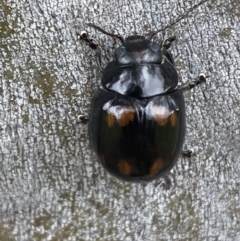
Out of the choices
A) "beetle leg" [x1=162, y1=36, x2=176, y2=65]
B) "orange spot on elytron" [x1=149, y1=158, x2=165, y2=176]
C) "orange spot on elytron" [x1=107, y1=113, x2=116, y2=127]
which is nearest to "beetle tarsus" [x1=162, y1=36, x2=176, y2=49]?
"beetle leg" [x1=162, y1=36, x2=176, y2=65]

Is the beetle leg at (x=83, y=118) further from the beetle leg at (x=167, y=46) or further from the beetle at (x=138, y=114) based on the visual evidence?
the beetle leg at (x=167, y=46)

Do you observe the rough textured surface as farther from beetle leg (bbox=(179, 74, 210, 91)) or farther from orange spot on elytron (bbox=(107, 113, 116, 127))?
orange spot on elytron (bbox=(107, 113, 116, 127))

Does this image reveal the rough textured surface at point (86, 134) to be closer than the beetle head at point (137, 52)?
No

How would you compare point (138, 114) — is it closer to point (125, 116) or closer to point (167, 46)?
point (125, 116)

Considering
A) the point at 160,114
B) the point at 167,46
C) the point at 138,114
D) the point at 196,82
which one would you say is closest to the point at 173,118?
the point at 160,114

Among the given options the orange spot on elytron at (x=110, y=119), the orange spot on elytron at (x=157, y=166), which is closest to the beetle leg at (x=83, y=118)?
the orange spot on elytron at (x=110, y=119)

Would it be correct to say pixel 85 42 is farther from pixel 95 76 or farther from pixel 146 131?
pixel 146 131

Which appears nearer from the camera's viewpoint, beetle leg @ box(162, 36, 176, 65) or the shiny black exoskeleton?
the shiny black exoskeleton
